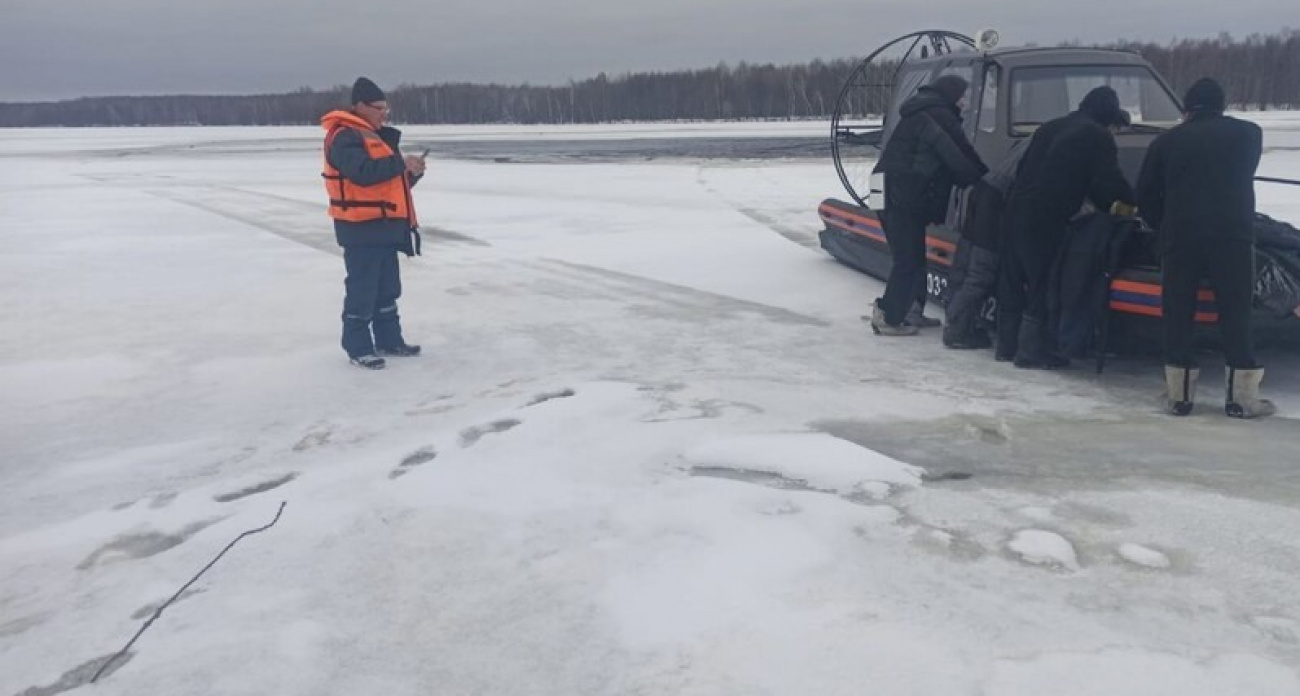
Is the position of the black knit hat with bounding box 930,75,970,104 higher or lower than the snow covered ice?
higher

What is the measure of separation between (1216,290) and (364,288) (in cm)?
418

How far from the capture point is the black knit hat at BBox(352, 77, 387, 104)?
523cm

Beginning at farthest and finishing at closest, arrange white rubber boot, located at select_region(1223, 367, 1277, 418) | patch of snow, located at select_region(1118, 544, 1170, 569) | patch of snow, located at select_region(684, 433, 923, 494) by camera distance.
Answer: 1. white rubber boot, located at select_region(1223, 367, 1277, 418)
2. patch of snow, located at select_region(684, 433, 923, 494)
3. patch of snow, located at select_region(1118, 544, 1170, 569)

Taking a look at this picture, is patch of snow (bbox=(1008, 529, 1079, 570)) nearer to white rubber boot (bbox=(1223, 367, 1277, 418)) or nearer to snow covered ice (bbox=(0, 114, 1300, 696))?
snow covered ice (bbox=(0, 114, 1300, 696))

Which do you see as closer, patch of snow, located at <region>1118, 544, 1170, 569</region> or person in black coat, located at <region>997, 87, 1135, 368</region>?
patch of snow, located at <region>1118, 544, 1170, 569</region>

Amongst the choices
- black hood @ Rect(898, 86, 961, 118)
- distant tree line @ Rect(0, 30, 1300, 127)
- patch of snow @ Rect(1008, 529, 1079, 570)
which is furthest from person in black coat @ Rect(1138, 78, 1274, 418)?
distant tree line @ Rect(0, 30, 1300, 127)

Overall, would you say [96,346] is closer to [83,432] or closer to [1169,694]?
[83,432]

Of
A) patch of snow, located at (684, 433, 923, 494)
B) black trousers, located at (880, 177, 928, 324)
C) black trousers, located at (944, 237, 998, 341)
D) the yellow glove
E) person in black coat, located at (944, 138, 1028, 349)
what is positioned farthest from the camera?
black trousers, located at (880, 177, 928, 324)

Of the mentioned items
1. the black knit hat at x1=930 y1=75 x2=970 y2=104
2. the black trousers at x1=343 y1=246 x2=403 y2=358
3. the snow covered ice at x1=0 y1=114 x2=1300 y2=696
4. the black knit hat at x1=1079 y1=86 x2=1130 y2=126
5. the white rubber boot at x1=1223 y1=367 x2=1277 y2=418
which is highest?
the black knit hat at x1=930 y1=75 x2=970 y2=104

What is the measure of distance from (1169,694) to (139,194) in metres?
17.5

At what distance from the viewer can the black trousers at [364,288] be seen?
534 cm

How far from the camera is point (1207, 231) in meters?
4.25

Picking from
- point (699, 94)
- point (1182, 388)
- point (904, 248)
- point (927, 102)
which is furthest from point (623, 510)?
point (699, 94)

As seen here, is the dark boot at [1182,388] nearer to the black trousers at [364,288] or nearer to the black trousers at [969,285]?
the black trousers at [969,285]
